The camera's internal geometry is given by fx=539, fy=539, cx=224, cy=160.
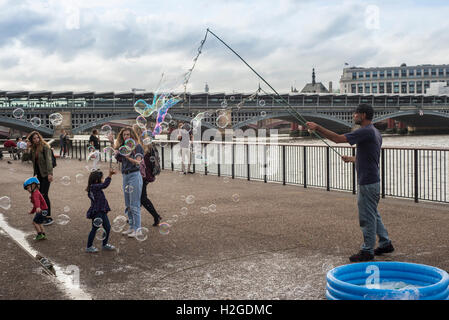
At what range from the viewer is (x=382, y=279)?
4.96 meters

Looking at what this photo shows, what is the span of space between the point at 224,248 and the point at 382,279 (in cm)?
213

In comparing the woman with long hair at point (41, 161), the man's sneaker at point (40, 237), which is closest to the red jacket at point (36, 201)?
the man's sneaker at point (40, 237)

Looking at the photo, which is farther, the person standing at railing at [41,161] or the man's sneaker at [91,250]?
the person standing at railing at [41,161]

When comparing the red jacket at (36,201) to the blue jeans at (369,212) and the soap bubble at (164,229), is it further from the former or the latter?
the blue jeans at (369,212)

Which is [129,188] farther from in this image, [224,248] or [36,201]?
[224,248]

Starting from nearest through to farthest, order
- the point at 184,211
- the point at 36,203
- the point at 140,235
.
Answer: the point at 140,235 < the point at 36,203 < the point at 184,211

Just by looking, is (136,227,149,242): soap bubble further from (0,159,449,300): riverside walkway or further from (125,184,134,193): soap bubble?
(125,184,134,193): soap bubble

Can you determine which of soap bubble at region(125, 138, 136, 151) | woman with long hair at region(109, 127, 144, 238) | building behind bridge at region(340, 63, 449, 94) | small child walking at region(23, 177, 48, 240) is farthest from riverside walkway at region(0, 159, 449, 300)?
building behind bridge at region(340, 63, 449, 94)

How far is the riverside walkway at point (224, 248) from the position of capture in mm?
4926

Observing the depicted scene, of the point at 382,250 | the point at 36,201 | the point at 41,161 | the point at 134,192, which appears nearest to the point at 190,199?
the point at 41,161

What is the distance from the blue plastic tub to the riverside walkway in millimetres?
282

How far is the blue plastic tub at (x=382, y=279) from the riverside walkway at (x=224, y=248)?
28cm

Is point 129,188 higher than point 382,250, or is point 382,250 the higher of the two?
point 129,188

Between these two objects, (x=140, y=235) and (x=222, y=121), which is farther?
(x=222, y=121)
